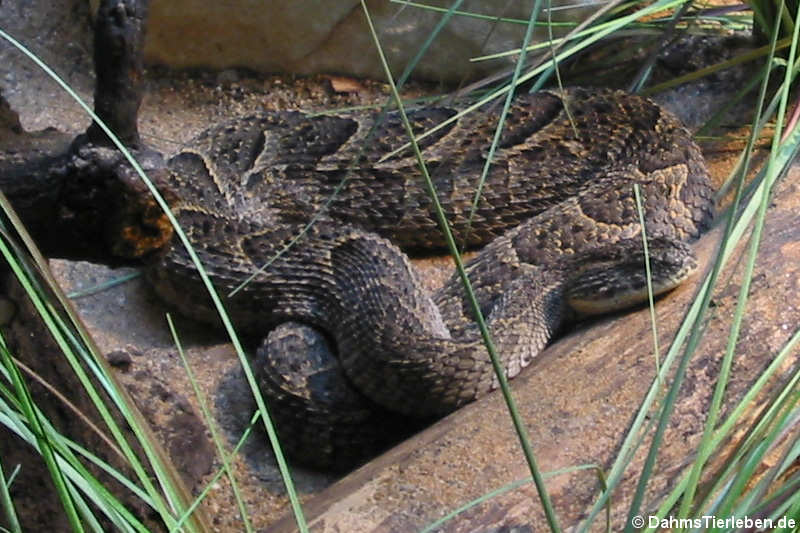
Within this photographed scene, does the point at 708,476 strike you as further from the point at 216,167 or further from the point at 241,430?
the point at 216,167

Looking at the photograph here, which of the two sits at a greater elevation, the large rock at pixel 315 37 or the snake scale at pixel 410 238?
the large rock at pixel 315 37

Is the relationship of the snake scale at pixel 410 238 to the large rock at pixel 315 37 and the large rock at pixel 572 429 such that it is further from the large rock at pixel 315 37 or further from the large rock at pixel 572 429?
the large rock at pixel 315 37

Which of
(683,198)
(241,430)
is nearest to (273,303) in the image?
(241,430)

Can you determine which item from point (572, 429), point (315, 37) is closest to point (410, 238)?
point (315, 37)

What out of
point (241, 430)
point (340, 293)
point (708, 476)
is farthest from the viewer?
point (340, 293)

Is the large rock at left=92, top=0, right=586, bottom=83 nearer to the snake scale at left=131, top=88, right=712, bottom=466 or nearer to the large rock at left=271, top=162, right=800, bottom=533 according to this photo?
the snake scale at left=131, top=88, right=712, bottom=466

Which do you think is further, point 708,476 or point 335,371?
point 335,371

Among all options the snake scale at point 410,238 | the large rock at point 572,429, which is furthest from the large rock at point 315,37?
the large rock at point 572,429

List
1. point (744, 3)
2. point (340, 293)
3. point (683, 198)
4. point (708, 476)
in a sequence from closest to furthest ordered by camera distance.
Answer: point (708, 476) → point (340, 293) → point (683, 198) → point (744, 3)
